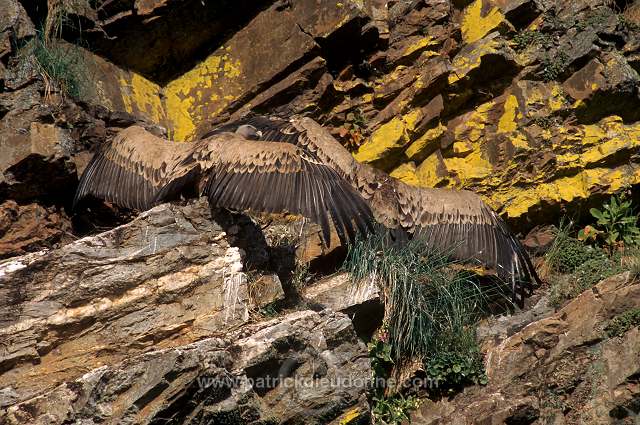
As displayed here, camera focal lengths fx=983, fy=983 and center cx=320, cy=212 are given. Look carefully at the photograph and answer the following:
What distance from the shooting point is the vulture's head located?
9.00 metres

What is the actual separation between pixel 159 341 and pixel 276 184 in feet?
5.86

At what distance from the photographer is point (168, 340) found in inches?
268

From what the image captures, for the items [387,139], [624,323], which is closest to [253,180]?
[387,139]

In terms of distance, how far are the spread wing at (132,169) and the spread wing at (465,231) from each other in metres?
2.20

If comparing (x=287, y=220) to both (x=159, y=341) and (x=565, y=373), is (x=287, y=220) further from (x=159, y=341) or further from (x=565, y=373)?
(x=565, y=373)

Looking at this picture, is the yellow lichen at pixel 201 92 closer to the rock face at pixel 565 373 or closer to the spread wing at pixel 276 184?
the spread wing at pixel 276 184

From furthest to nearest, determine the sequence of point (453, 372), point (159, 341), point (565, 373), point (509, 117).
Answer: point (509, 117)
point (453, 372)
point (565, 373)
point (159, 341)

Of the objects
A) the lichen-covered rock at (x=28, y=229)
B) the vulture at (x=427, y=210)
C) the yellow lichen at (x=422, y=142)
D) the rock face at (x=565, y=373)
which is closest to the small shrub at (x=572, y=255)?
the vulture at (x=427, y=210)

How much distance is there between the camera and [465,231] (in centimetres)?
940

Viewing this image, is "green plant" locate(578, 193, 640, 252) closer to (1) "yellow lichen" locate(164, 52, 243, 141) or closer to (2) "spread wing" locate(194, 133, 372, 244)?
(2) "spread wing" locate(194, 133, 372, 244)

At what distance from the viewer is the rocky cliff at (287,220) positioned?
6523 millimetres

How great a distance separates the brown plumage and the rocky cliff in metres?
0.32

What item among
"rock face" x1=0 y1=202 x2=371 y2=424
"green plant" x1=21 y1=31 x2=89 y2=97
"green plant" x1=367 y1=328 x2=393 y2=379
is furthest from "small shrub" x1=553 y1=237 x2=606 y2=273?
"green plant" x1=21 y1=31 x2=89 y2=97

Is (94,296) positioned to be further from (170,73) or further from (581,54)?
(581,54)
